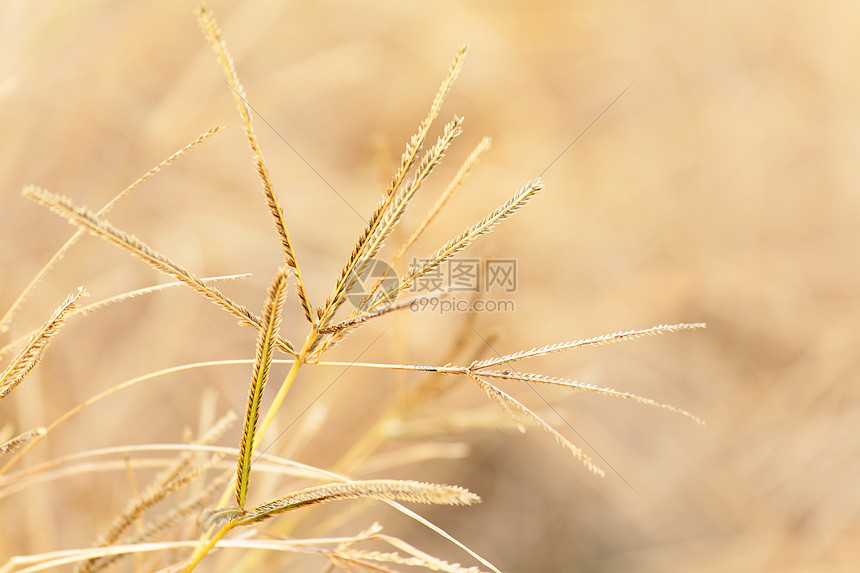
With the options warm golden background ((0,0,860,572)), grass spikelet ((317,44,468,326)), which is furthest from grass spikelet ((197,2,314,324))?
warm golden background ((0,0,860,572))

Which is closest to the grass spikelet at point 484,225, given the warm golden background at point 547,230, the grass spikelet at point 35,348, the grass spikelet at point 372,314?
the grass spikelet at point 372,314

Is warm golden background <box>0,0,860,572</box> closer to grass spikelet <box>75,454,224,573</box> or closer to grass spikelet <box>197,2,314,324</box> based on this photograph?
→ grass spikelet <box>75,454,224,573</box>

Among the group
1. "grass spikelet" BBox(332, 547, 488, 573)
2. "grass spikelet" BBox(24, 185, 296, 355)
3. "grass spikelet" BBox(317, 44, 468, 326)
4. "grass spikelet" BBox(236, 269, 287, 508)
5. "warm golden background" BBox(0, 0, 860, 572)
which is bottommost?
"grass spikelet" BBox(332, 547, 488, 573)

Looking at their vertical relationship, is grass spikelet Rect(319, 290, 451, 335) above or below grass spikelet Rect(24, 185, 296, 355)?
above

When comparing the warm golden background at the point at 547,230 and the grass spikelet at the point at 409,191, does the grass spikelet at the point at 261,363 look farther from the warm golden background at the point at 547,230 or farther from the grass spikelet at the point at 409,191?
the warm golden background at the point at 547,230

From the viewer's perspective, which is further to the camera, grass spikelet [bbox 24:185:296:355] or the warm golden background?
the warm golden background

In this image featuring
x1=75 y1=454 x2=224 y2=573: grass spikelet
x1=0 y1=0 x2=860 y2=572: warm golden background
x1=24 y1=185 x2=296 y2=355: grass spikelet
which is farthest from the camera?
x1=0 y1=0 x2=860 y2=572: warm golden background

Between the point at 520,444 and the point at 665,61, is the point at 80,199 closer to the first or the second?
the point at 520,444
